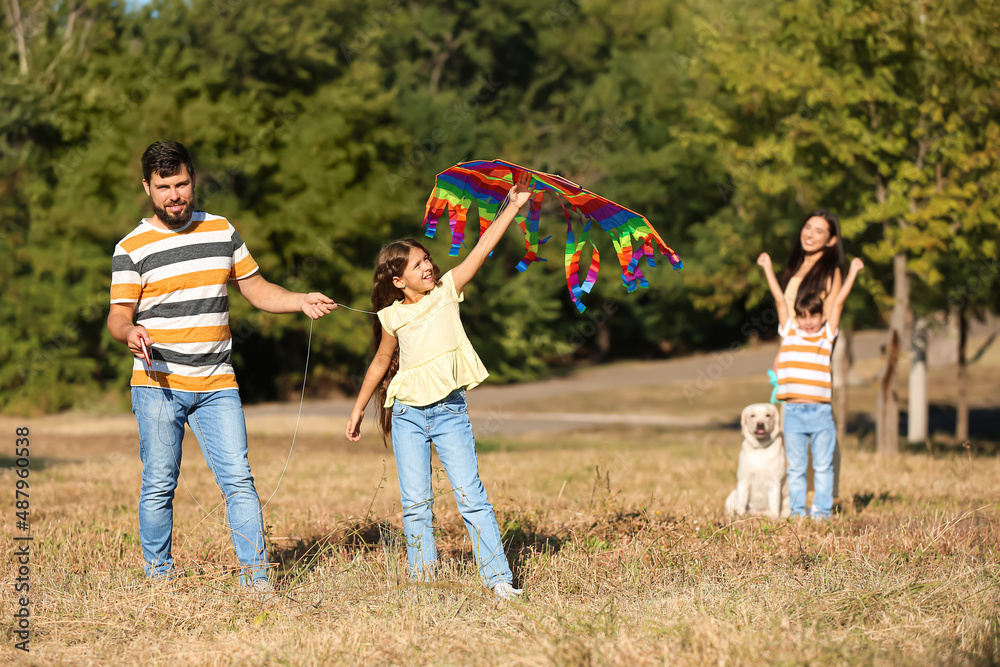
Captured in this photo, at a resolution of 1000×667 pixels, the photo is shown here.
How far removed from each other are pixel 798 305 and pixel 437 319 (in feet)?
10.4

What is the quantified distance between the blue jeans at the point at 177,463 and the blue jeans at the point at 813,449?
374cm

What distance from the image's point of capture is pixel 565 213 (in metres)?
5.26

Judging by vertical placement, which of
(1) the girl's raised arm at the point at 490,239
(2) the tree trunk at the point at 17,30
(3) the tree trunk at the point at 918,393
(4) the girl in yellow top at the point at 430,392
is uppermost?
(2) the tree trunk at the point at 17,30

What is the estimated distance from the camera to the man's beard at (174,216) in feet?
14.8

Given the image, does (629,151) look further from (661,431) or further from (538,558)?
(538,558)

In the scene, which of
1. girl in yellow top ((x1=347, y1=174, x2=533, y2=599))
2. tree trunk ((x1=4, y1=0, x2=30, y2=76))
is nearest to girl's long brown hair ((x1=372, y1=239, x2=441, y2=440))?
girl in yellow top ((x1=347, y1=174, x2=533, y2=599))

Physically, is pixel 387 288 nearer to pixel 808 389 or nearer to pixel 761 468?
pixel 808 389

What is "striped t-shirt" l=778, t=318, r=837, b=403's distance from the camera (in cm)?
654

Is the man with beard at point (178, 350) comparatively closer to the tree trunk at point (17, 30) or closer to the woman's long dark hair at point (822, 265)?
the woman's long dark hair at point (822, 265)

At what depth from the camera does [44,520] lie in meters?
6.52

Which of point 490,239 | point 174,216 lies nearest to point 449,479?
point 490,239

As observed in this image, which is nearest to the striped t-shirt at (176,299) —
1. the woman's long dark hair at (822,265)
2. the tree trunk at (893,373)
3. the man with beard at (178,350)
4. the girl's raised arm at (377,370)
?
the man with beard at (178,350)

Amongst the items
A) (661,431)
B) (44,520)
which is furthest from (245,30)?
(44,520)

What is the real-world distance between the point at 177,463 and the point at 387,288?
130 centimetres
